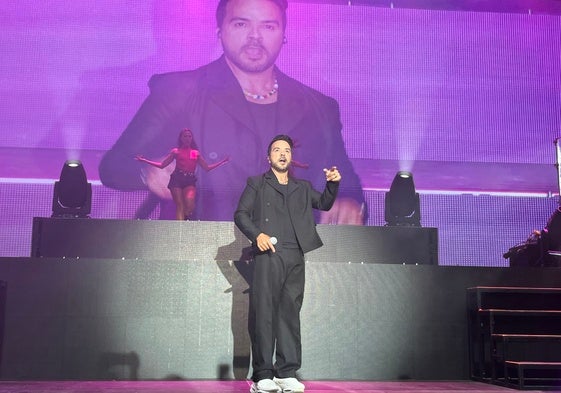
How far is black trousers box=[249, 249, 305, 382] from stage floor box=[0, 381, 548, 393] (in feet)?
1.00

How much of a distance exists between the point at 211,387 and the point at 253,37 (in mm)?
4701

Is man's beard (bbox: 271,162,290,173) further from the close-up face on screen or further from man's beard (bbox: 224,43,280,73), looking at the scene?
man's beard (bbox: 224,43,280,73)

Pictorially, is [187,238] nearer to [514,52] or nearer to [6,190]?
[6,190]

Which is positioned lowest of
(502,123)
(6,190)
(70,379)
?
(70,379)

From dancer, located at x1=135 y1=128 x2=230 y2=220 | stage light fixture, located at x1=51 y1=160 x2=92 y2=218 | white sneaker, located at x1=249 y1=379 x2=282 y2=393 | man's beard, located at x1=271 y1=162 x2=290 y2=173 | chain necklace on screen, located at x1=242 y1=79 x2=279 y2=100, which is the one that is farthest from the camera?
chain necklace on screen, located at x1=242 y1=79 x2=279 y2=100

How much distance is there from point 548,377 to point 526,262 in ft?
5.06

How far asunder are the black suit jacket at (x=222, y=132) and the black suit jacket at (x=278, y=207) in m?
3.39

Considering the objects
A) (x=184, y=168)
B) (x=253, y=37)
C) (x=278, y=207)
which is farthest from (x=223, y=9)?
(x=278, y=207)

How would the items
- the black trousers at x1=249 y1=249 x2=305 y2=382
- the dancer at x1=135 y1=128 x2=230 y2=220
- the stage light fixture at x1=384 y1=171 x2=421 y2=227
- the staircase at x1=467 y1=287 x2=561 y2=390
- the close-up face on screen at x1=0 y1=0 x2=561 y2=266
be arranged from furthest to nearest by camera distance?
the close-up face on screen at x1=0 y1=0 x2=561 y2=266 < the dancer at x1=135 y1=128 x2=230 y2=220 < the stage light fixture at x1=384 y1=171 x2=421 y2=227 < the staircase at x1=467 y1=287 x2=561 y2=390 < the black trousers at x1=249 y1=249 x2=305 y2=382

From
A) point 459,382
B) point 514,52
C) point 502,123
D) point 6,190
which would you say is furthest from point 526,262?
point 6,190

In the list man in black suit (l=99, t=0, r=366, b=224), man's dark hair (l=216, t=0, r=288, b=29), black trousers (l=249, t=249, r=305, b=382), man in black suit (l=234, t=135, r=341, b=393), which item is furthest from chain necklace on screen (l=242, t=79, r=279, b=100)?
black trousers (l=249, t=249, r=305, b=382)

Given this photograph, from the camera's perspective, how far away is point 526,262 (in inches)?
217

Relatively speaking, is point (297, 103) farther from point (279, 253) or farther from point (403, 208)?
point (279, 253)

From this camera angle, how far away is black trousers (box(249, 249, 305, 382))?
3176 millimetres
